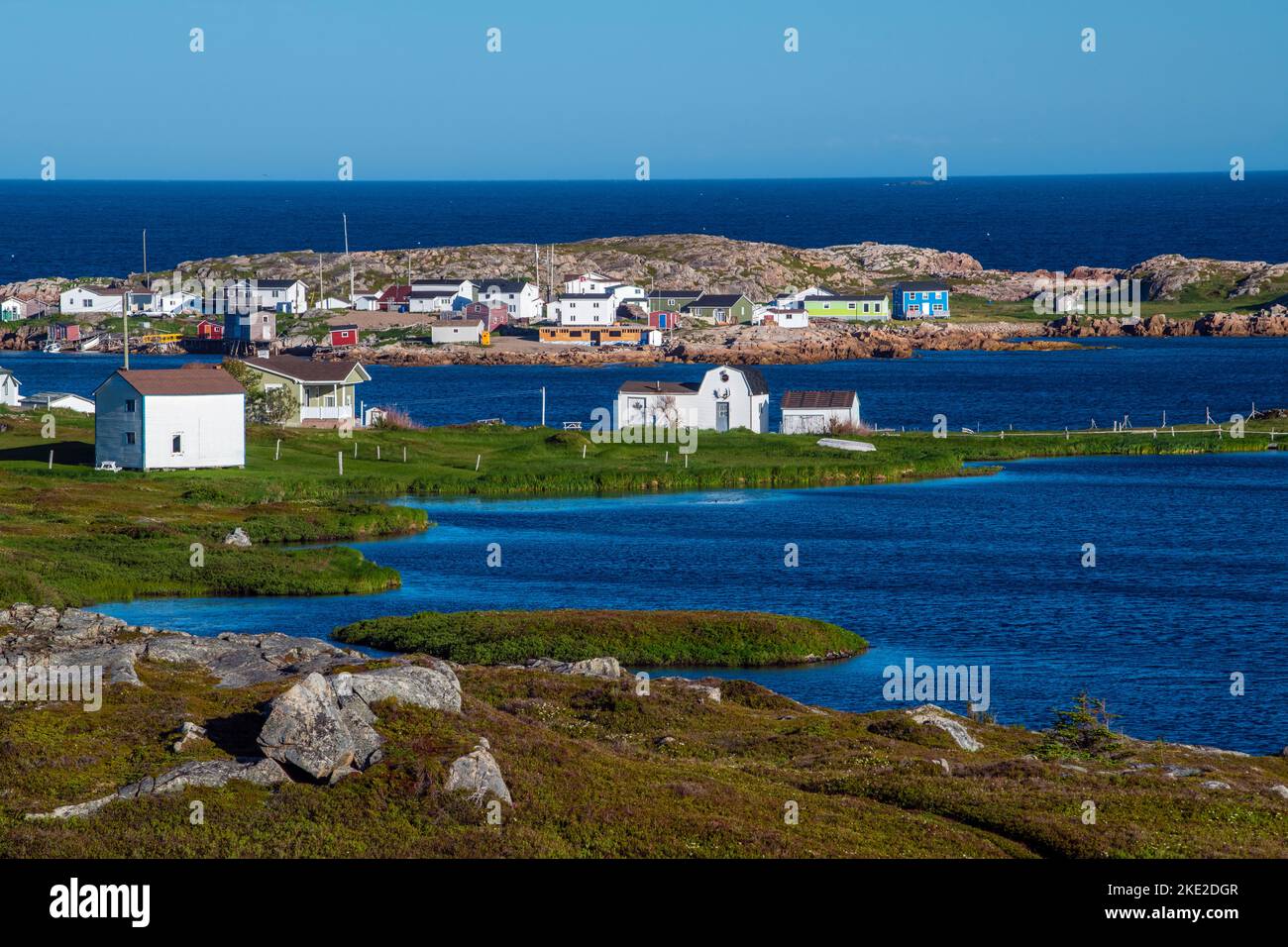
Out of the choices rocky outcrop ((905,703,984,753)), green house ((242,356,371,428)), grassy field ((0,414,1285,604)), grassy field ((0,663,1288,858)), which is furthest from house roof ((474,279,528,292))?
grassy field ((0,663,1288,858))

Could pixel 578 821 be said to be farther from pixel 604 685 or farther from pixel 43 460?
pixel 43 460

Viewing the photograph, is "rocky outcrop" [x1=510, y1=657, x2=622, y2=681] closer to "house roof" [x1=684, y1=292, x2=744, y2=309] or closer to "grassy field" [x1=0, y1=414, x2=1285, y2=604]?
"grassy field" [x1=0, y1=414, x2=1285, y2=604]

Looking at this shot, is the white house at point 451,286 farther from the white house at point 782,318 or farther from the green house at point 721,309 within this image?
the white house at point 782,318

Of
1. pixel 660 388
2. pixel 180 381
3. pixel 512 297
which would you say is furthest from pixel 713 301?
pixel 180 381

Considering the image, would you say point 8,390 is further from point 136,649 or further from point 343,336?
point 136,649
